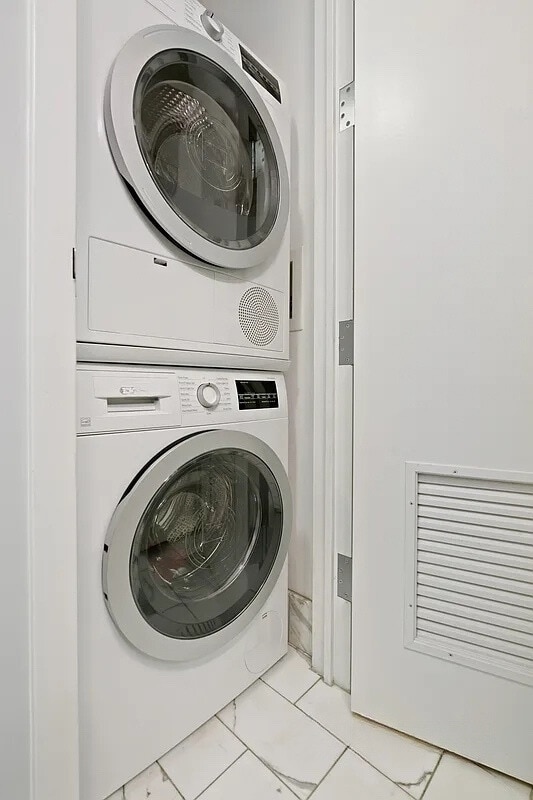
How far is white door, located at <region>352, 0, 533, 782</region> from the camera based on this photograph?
0.80 meters

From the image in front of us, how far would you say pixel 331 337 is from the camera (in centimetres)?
107

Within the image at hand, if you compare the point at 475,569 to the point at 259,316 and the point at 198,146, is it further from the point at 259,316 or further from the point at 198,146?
Result: the point at 198,146

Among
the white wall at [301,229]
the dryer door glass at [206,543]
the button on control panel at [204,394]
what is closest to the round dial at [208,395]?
the button on control panel at [204,394]

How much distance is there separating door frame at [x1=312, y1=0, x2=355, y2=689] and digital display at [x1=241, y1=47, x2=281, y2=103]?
0.12 metres

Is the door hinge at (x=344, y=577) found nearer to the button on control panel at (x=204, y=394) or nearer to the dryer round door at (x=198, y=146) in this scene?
Answer: the button on control panel at (x=204, y=394)

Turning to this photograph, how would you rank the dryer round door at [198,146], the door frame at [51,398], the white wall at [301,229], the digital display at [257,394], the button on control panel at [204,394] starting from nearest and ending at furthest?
the door frame at [51,398] < the dryer round door at [198,146] < the button on control panel at [204,394] < the digital display at [257,394] < the white wall at [301,229]

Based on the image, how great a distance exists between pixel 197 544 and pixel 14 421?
1.63 feet

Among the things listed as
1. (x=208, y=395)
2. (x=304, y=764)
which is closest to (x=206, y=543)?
(x=208, y=395)

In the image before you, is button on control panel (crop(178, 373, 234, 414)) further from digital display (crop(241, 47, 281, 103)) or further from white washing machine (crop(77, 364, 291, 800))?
digital display (crop(241, 47, 281, 103))

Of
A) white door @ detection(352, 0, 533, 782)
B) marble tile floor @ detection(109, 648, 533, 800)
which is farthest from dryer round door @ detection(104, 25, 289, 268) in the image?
marble tile floor @ detection(109, 648, 533, 800)

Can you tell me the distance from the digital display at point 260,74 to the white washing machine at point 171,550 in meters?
0.77

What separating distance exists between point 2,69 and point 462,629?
1368mm

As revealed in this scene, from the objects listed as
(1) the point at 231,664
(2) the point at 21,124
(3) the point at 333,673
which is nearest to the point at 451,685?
(3) the point at 333,673

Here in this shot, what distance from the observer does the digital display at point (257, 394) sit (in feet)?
3.13
